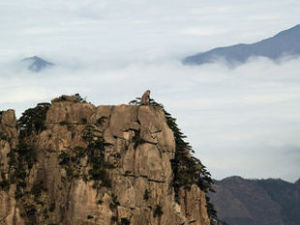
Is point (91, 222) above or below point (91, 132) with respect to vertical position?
below

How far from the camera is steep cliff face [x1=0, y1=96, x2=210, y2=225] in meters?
171

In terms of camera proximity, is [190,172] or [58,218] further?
[190,172]

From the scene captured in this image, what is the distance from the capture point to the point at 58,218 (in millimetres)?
172500

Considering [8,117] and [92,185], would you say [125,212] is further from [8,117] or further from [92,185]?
[8,117]

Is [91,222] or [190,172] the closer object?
[91,222]

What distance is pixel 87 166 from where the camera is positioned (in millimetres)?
173000

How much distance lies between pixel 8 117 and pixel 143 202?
3363 centimetres

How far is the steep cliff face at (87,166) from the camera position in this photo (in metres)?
171

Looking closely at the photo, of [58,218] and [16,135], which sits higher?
[16,135]

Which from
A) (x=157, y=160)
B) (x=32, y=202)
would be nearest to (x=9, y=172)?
(x=32, y=202)

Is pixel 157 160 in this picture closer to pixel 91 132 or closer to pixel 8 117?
pixel 91 132

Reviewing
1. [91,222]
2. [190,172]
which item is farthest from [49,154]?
[190,172]

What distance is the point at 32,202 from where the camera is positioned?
570 feet

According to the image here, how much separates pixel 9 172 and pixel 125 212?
2534 centimetres
